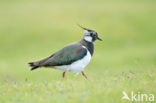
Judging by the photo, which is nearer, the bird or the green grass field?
the bird

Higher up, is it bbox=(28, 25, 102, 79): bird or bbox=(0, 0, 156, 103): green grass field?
bbox=(28, 25, 102, 79): bird

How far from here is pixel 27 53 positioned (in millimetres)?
26172

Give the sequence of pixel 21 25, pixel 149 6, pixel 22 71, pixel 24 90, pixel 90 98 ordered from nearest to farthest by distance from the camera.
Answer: pixel 90 98, pixel 24 90, pixel 22 71, pixel 21 25, pixel 149 6

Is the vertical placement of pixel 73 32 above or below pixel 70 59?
below

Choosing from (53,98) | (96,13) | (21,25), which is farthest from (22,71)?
(53,98)

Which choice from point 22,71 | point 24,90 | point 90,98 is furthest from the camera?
point 22,71

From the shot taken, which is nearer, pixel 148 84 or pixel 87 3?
pixel 148 84

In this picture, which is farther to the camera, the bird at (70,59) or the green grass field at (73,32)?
the green grass field at (73,32)

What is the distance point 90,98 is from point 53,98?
0.89 metres

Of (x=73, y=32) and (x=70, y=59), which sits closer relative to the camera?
(x=70, y=59)

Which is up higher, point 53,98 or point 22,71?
point 53,98

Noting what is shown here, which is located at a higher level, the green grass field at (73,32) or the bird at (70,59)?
the bird at (70,59)

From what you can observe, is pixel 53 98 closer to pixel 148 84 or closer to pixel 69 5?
pixel 148 84

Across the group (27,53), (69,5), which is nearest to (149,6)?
(69,5)
